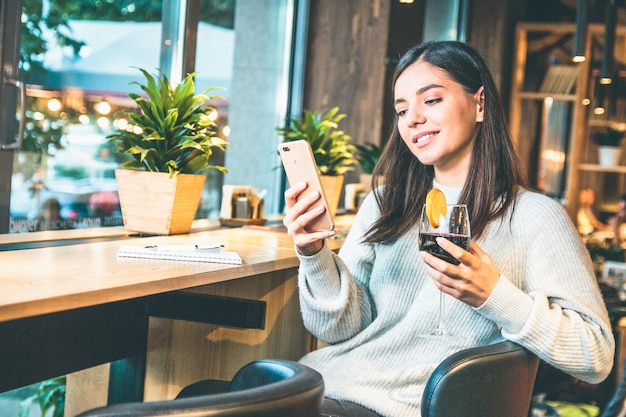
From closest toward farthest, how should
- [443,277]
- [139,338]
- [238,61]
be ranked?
[443,277], [139,338], [238,61]

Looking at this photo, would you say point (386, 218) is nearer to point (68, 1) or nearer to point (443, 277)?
point (443, 277)

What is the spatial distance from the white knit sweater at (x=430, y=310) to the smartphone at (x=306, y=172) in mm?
119

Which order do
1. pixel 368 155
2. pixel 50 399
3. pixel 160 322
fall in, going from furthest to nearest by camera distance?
1. pixel 368 155
2. pixel 50 399
3. pixel 160 322

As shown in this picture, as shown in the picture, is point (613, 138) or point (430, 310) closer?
point (430, 310)

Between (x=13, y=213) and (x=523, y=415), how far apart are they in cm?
193

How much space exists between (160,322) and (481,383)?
116cm

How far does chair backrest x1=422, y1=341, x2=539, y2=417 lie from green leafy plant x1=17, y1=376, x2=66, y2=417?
1.79m

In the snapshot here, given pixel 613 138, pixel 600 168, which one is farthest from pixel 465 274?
pixel 613 138

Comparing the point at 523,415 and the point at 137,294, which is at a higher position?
the point at 137,294

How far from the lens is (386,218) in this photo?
2.22 meters

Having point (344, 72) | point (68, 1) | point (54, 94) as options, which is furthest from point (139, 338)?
point (344, 72)

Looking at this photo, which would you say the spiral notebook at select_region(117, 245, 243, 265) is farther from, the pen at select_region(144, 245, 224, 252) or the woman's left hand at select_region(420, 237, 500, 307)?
the woman's left hand at select_region(420, 237, 500, 307)

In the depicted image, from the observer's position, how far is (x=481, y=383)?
1.78 m

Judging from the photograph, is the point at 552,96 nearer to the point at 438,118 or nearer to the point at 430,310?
the point at 438,118
